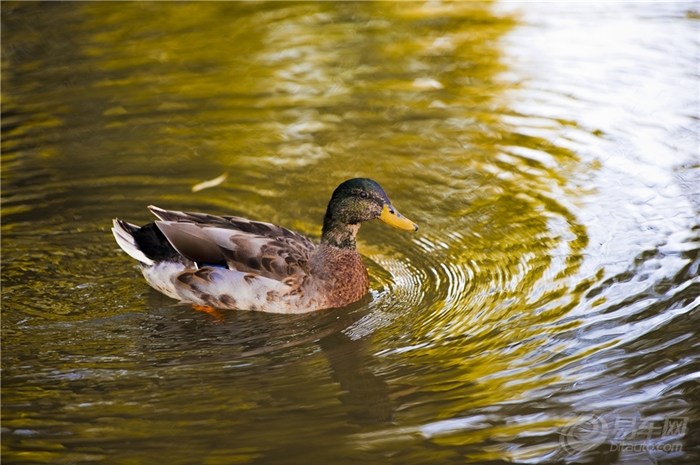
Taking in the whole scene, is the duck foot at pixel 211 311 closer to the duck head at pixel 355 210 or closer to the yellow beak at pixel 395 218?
the duck head at pixel 355 210

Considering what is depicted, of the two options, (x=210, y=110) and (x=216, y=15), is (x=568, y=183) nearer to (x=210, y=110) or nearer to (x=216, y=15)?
(x=210, y=110)

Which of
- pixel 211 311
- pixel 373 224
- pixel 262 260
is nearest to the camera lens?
pixel 262 260

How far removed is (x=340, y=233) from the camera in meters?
7.63

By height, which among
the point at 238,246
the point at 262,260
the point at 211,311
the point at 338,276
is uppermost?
the point at 238,246

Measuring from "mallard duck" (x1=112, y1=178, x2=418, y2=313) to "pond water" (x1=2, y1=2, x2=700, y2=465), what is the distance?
0.49 feet

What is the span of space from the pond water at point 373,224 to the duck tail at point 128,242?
28 centimetres

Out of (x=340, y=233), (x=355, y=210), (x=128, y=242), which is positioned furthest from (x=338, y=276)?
(x=128, y=242)

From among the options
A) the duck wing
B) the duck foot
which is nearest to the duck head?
the duck wing

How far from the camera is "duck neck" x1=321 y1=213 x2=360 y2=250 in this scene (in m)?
7.62

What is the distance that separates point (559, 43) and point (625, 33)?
84 centimetres

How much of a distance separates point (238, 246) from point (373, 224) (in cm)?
168

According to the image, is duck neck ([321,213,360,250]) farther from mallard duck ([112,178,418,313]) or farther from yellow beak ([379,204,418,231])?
yellow beak ([379,204,418,231])

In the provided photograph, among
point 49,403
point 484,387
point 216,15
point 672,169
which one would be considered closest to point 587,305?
point 484,387

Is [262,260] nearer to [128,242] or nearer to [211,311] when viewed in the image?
[211,311]
